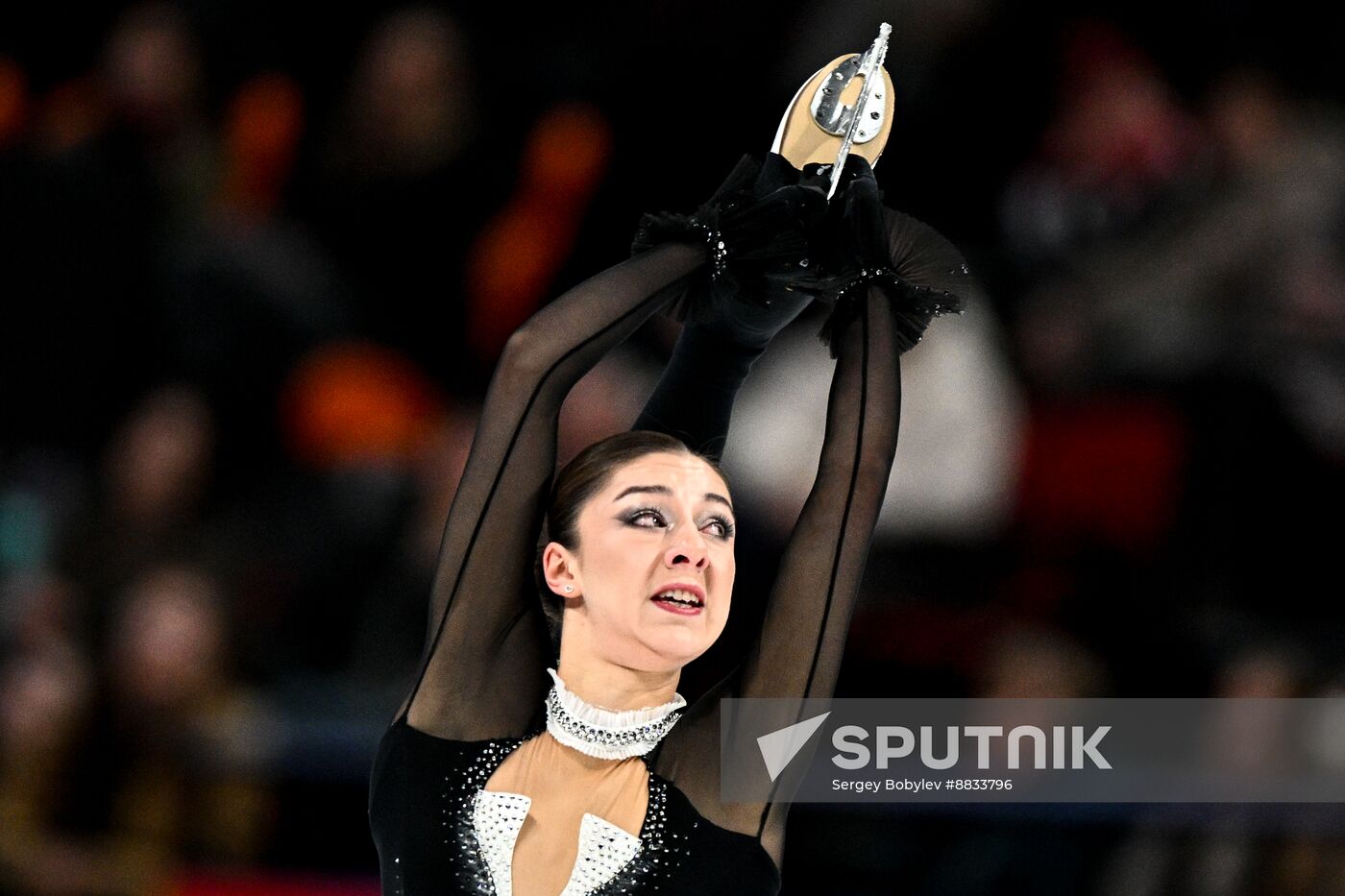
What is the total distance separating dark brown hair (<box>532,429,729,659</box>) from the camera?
8.11 ft

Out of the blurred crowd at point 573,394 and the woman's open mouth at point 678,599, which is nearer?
the woman's open mouth at point 678,599

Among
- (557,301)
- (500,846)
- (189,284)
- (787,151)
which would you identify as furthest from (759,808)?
(189,284)

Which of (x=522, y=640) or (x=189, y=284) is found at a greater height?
(x=189, y=284)

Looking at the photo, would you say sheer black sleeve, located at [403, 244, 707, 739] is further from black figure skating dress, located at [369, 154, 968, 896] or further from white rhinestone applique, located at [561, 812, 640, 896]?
white rhinestone applique, located at [561, 812, 640, 896]

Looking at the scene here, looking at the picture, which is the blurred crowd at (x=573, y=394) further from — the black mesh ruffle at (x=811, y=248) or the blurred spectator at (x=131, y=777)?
the black mesh ruffle at (x=811, y=248)

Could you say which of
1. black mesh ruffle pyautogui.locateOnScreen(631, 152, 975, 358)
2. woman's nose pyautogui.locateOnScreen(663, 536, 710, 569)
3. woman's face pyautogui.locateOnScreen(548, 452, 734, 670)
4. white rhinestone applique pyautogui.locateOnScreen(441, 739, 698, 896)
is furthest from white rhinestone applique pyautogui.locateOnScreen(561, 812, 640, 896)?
black mesh ruffle pyautogui.locateOnScreen(631, 152, 975, 358)

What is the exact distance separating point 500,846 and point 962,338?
231 centimetres

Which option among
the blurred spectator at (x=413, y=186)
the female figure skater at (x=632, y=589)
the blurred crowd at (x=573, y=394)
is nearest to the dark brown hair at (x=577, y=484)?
the female figure skater at (x=632, y=589)

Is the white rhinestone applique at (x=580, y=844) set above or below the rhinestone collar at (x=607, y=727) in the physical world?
below

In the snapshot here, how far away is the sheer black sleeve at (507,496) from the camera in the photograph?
7.93 feet

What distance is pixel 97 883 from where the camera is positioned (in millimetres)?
4023

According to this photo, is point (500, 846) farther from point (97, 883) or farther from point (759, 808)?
point (97, 883)

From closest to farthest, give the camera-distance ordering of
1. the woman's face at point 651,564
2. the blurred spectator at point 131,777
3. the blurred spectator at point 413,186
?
the woman's face at point 651,564 → the blurred spectator at point 131,777 → the blurred spectator at point 413,186

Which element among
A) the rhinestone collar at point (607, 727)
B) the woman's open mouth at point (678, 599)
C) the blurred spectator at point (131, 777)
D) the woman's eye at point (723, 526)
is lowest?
the blurred spectator at point (131, 777)
